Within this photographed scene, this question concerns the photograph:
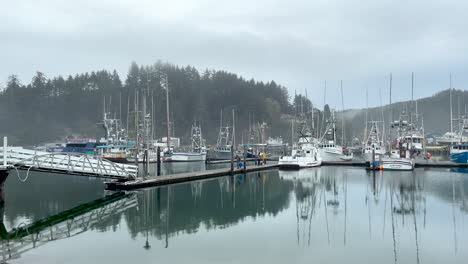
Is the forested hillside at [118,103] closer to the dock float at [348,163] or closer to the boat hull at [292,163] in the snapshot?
the dock float at [348,163]

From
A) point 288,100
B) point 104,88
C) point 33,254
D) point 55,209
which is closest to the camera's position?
point 33,254

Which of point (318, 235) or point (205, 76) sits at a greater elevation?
point (205, 76)

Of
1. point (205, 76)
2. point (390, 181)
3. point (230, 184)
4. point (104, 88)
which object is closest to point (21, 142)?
point (104, 88)

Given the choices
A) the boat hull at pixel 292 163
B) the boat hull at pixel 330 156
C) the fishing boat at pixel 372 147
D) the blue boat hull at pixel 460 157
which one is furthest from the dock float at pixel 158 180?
the blue boat hull at pixel 460 157

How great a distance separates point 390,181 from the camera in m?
35.4

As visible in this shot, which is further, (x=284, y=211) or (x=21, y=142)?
(x=21, y=142)

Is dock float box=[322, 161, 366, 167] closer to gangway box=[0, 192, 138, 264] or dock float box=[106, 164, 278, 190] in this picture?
dock float box=[106, 164, 278, 190]

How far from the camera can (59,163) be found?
24.1m

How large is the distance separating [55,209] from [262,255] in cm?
1418

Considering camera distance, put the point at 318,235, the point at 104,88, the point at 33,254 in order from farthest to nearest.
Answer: the point at 104,88, the point at 318,235, the point at 33,254

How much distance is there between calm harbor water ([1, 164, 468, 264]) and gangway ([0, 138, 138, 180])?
186 centimetres

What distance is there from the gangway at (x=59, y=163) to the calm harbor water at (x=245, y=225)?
6.09 ft

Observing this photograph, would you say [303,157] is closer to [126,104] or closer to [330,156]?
[330,156]

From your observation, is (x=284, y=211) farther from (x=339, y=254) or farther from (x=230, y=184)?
(x=230, y=184)
